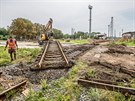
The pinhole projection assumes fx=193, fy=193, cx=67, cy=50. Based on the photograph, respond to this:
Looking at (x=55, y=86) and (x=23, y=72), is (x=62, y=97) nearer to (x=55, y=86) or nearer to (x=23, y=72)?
(x=55, y=86)

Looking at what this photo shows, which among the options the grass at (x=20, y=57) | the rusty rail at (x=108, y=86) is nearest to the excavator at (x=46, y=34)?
the grass at (x=20, y=57)

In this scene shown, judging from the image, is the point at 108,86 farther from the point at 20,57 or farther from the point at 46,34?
the point at 46,34

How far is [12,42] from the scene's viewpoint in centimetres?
1156

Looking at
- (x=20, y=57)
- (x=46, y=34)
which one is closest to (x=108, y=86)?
(x=20, y=57)

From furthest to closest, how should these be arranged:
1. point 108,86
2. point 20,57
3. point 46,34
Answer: point 46,34 → point 20,57 → point 108,86

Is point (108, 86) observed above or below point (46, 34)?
below

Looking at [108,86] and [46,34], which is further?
[46,34]

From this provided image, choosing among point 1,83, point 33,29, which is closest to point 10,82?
point 1,83

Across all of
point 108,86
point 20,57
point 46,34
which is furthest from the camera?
point 46,34

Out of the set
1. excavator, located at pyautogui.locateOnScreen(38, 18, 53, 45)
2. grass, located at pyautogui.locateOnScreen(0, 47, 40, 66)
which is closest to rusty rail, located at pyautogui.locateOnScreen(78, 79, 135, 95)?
grass, located at pyautogui.locateOnScreen(0, 47, 40, 66)

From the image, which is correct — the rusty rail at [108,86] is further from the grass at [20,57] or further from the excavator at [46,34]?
the excavator at [46,34]

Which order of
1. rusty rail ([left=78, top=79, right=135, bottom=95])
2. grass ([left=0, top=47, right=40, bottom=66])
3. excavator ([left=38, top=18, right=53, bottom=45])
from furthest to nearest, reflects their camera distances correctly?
excavator ([left=38, top=18, right=53, bottom=45]) < grass ([left=0, top=47, right=40, bottom=66]) < rusty rail ([left=78, top=79, right=135, bottom=95])

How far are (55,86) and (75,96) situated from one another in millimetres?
1000

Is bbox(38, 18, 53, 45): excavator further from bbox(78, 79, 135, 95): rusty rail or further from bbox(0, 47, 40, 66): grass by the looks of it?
bbox(78, 79, 135, 95): rusty rail
